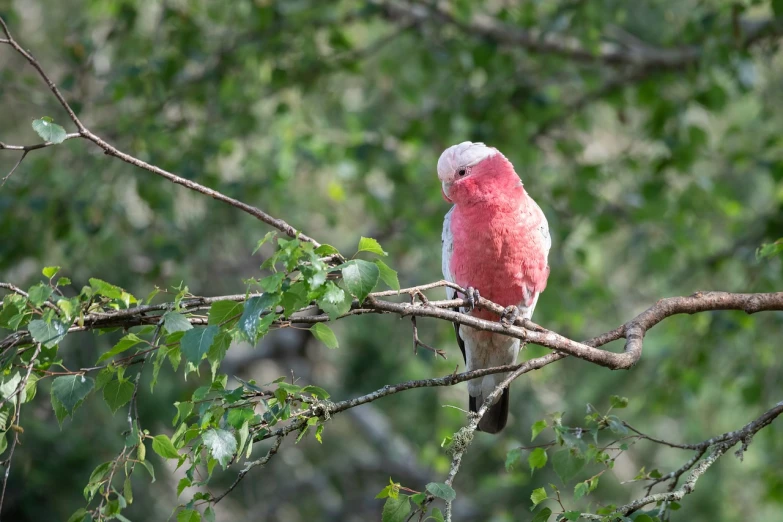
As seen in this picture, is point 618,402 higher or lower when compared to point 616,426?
higher

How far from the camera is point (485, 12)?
658cm

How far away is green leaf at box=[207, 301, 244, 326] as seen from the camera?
199 cm

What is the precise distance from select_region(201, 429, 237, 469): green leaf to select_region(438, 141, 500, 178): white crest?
201 centimetres

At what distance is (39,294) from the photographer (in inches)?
77.8

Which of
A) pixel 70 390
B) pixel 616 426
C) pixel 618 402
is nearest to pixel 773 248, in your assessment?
pixel 618 402

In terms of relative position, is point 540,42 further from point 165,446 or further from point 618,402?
point 165,446

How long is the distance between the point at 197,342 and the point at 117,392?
15.2 inches

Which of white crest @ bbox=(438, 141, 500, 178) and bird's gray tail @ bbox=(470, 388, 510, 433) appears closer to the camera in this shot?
white crest @ bbox=(438, 141, 500, 178)

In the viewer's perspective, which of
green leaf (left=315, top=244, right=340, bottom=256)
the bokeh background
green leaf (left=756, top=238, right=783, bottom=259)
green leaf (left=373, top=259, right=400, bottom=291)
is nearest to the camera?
green leaf (left=315, top=244, right=340, bottom=256)

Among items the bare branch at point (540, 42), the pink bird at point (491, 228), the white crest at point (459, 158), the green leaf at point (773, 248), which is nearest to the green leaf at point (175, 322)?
the pink bird at point (491, 228)

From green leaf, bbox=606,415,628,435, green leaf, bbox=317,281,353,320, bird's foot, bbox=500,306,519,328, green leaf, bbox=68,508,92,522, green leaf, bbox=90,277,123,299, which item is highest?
bird's foot, bbox=500,306,519,328

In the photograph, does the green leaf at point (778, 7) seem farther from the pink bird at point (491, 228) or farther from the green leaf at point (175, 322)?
the green leaf at point (175, 322)

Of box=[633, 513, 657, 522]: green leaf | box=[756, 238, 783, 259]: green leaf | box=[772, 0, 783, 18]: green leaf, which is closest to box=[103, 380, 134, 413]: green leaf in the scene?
box=[633, 513, 657, 522]: green leaf

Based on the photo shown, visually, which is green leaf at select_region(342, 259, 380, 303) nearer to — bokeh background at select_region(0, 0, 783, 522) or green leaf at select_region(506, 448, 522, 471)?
green leaf at select_region(506, 448, 522, 471)
